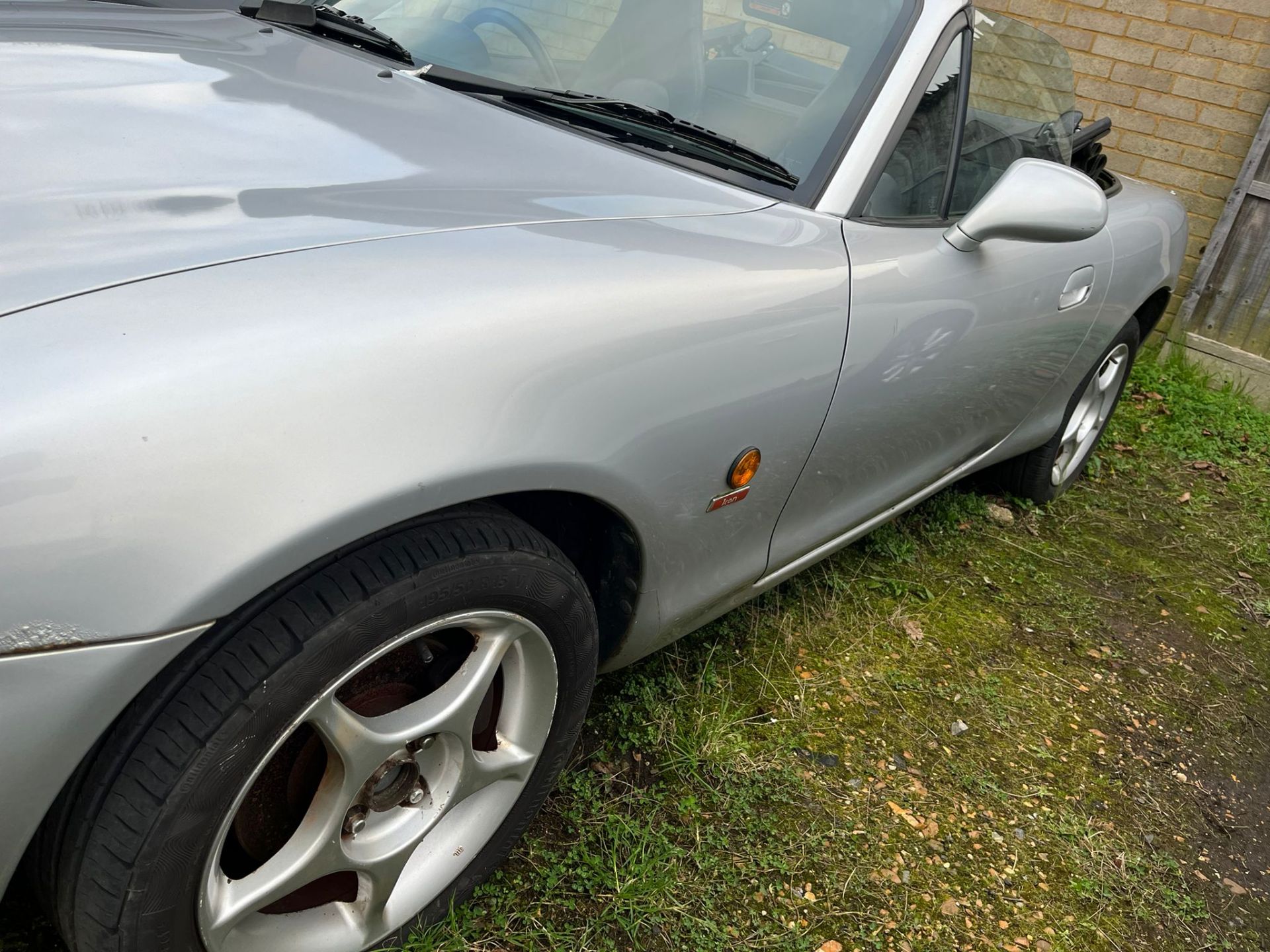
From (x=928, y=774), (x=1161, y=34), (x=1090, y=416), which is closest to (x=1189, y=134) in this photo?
(x=1161, y=34)

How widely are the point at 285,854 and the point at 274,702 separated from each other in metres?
0.30

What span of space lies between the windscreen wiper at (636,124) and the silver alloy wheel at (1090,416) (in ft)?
6.41

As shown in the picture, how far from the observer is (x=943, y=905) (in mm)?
1993

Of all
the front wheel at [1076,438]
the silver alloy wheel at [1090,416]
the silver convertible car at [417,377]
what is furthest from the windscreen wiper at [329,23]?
the silver alloy wheel at [1090,416]

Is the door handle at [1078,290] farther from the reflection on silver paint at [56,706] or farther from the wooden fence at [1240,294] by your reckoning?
the wooden fence at [1240,294]

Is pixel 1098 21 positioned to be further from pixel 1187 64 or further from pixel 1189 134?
pixel 1189 134

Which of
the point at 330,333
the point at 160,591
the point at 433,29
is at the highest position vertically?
the point at 433,29

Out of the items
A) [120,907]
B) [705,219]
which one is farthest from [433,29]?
[120,907]

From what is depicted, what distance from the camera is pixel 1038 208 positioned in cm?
197

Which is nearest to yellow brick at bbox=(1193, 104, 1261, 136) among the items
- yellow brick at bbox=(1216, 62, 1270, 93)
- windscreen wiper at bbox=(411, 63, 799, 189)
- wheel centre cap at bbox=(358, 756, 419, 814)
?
yellow brick at bbox=(1216, 62, 1270, 93)

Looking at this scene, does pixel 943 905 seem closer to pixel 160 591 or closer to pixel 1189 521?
pixel 160 591

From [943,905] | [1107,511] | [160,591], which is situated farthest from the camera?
[1107,511]

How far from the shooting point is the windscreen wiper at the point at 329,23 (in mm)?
2119

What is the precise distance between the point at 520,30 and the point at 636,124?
407 mm
